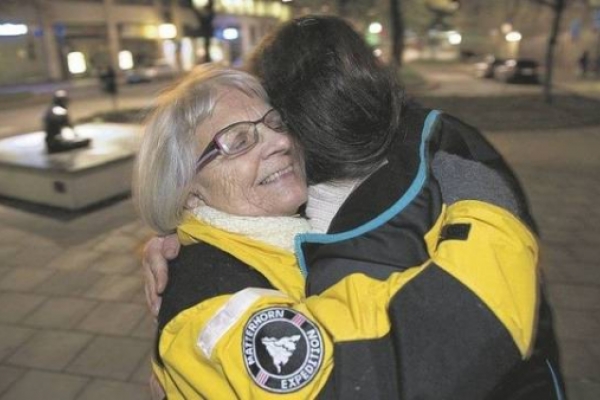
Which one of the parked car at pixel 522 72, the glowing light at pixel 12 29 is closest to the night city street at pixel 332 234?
the parked car at pixel 522 72

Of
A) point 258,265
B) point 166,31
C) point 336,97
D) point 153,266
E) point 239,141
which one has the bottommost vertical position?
point 153,266

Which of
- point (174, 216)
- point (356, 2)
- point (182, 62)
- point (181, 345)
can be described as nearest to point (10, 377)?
point (174, 216)

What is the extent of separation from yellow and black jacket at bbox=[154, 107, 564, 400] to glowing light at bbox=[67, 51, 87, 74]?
3624 cm

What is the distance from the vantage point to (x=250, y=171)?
1349 mm

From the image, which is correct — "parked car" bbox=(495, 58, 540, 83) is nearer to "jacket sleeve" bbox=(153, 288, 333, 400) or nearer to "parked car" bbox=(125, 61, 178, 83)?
"parked car" bbox=(125, 61, 178, 83)

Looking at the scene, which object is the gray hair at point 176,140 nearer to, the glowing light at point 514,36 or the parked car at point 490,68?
the parked car at point 490,68

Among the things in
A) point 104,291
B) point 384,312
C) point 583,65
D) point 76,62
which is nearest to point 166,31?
point 76,62

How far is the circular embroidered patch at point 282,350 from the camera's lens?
3.06ft

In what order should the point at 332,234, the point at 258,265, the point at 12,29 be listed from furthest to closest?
the point at 12,29
the point at 258,265
the point at 332,234

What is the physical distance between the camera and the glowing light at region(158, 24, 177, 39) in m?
40.0

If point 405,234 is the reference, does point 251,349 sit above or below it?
below

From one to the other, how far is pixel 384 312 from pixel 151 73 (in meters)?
34.3

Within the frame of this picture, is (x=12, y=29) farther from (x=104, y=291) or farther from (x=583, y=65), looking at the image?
(x=583, y=65)

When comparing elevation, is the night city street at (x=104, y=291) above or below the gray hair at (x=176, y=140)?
below
